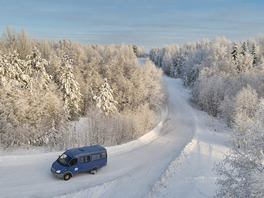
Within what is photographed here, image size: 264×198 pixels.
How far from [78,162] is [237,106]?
1179 inches

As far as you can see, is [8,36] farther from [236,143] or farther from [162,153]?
[236,143]

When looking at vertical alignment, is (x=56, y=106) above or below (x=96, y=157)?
above

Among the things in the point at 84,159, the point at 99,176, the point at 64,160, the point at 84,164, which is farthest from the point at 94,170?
the point at 64,160

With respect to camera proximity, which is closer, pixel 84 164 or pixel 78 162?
pixel 78 162

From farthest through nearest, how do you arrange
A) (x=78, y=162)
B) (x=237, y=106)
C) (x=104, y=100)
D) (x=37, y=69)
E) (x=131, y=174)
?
(x=237, y=106)
(x=104, y=100)
(x=37, y=69)
(x=131, y=174)
(x=78, y=162)

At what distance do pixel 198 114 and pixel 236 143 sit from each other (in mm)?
18482

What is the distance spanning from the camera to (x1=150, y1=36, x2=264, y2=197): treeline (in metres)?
9.66

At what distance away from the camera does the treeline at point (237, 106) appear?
31.7ft

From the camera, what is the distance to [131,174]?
18.0 m

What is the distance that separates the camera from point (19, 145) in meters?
24.6

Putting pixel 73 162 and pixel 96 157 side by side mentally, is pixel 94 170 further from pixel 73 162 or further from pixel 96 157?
pixel 73 162

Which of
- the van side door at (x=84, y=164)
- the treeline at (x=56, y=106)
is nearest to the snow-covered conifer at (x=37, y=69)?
the treeline at (x=56, y=106)

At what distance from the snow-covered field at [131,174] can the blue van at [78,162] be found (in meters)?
0.58

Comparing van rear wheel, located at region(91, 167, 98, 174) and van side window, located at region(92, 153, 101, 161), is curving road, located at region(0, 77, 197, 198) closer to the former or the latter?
van rear wheel, located at region(91, 167, 98, 174)
